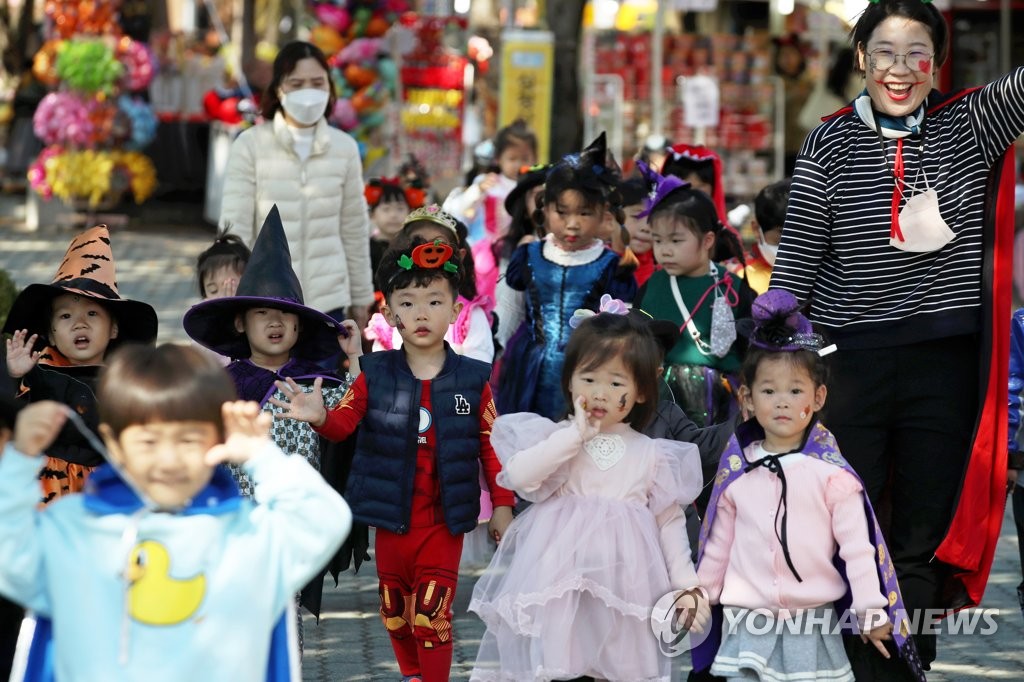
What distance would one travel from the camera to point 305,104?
7559mm

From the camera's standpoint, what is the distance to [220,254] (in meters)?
6.95

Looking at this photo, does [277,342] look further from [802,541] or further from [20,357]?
[802,541]

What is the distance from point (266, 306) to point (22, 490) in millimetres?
2331

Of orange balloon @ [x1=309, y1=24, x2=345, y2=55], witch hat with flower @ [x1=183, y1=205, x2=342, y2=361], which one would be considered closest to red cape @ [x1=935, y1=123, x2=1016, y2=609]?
witch hat with flower @ [x1=183, y1=205, x2=342, y2=361]

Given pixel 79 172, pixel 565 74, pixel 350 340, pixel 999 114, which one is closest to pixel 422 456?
pixel 350 340

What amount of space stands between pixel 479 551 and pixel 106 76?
37.6ft

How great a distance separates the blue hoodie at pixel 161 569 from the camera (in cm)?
331

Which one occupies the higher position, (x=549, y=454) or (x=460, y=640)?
(x=549, y=454)

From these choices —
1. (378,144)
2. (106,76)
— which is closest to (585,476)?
(378,144)

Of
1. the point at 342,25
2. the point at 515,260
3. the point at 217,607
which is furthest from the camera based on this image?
the point at 342,25

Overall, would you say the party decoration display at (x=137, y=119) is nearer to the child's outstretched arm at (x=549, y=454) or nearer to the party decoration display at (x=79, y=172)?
the party decoration display at (x=79, y=172)

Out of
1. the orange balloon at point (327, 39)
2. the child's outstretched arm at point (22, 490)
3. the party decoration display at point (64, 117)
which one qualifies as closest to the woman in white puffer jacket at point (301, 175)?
the child's outstretched arm at point (22, 490)

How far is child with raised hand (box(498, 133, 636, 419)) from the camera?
258 inches

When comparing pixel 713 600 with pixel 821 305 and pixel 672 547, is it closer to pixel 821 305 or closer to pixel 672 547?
pixel 672 547
